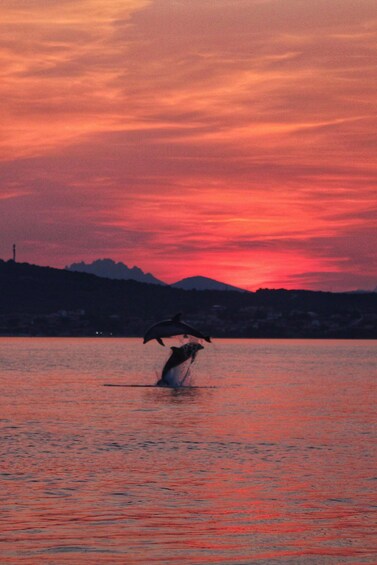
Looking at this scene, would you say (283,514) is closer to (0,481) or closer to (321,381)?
(0,481)

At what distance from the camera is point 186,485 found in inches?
1257

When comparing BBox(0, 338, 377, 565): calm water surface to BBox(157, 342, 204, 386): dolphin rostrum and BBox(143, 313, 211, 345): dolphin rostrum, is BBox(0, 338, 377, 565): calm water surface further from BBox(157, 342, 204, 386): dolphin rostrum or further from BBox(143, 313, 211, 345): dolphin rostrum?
BBox(157, 342, 204, 386): dolphin rostrum

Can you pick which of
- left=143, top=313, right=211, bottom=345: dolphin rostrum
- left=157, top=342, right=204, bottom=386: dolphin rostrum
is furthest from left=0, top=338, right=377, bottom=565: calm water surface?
left=157, top=342, right=204, bottom=386: dolphin rostrum

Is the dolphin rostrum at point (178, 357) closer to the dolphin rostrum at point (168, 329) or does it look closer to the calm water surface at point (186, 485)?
the dolphin rostrum at point (168, 329)

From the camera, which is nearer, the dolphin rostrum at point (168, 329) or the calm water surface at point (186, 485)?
the calm water surface at point (186, 485)

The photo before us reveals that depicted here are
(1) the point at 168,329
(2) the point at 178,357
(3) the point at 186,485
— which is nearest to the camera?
(3) the point at 186,485

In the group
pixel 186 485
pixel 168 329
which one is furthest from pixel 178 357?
pixel 186 485

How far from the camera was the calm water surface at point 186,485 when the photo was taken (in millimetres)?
23125

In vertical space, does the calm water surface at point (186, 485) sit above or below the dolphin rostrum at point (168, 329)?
below

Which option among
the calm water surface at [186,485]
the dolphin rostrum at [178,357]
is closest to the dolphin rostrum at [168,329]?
the dolphin rostrum at [178,357]

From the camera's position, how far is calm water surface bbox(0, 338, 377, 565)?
23125 mm

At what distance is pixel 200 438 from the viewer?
1829 inches

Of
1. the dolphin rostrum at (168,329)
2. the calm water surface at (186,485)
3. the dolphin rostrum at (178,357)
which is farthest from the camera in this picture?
the dolphin rostrum at (178,357)

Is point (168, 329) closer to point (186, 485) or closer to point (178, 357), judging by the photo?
point (178, 357)
